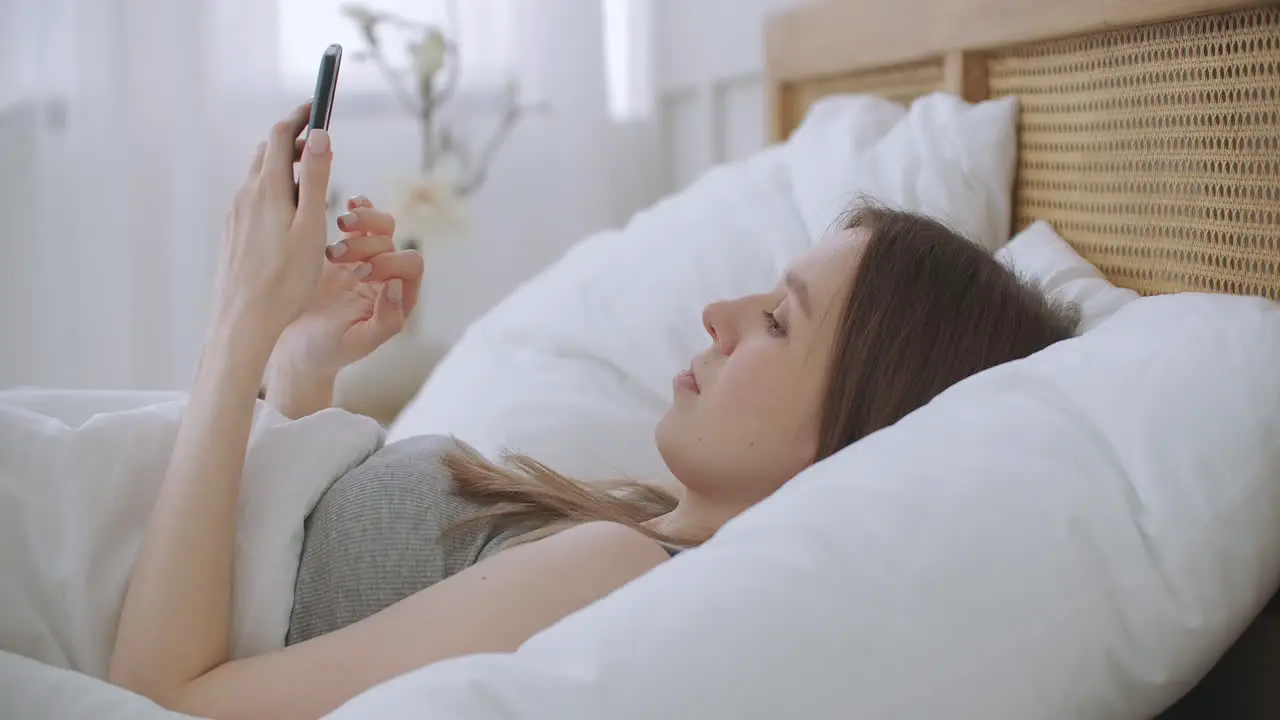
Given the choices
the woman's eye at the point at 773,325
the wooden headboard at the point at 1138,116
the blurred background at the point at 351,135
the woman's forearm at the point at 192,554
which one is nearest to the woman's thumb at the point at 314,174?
the woman's forearm at the point at 192,554

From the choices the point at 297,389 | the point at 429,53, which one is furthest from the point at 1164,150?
the point at 429,53

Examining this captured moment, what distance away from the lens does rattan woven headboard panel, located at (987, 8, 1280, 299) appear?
854mm

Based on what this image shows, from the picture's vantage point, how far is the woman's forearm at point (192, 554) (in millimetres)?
790

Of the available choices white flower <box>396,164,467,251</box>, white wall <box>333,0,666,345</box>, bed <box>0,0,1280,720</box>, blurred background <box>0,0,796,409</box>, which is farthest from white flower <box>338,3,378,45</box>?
bed <box>0,0,1280,720</box>

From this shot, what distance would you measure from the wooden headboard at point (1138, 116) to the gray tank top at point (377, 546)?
1.53 ft

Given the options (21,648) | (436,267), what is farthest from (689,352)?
(436,267)

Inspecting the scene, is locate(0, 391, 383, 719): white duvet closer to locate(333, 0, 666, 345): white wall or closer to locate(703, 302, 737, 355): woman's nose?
locate(703, 302, 737, 355): woman's nose

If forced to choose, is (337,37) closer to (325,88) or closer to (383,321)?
(383,321)

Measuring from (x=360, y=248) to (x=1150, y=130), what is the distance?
66 centimetres

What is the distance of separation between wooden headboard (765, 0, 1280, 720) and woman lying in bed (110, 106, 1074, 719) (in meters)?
0.14

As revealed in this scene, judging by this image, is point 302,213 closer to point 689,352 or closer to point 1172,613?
point 689,352

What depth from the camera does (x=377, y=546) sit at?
0.87m

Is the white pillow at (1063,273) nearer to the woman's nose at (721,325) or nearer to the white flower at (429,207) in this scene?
the woman's nose at (721,325)

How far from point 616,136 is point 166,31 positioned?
→ 97 centimetres
